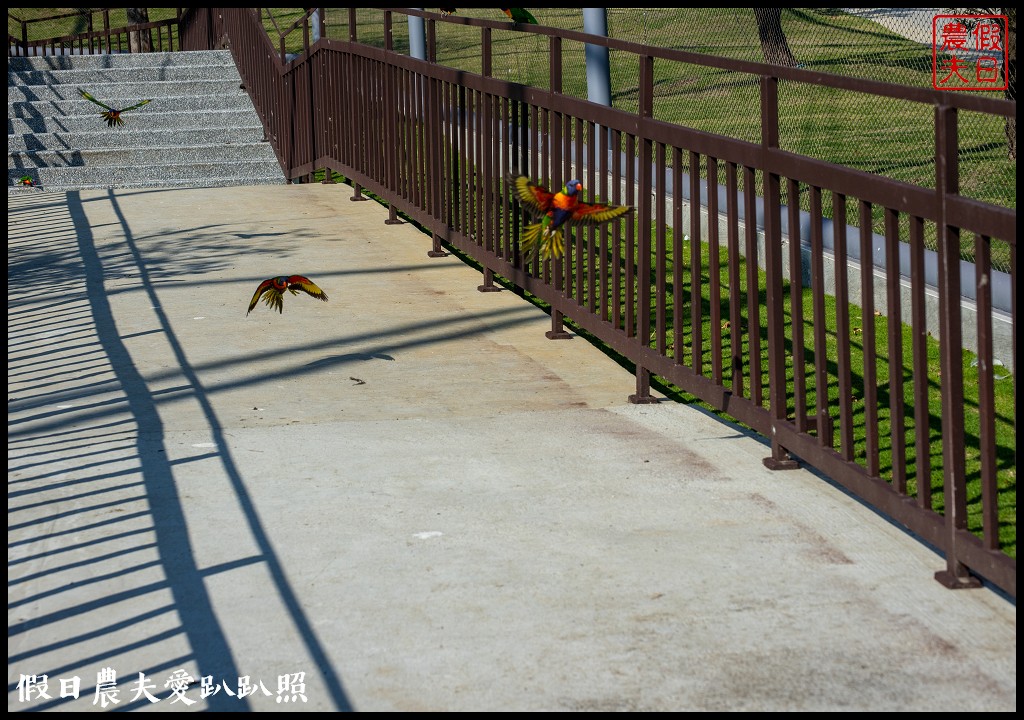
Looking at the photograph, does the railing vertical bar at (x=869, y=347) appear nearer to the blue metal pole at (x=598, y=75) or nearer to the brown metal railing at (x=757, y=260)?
the brown metal railing at (x=757, y=260)

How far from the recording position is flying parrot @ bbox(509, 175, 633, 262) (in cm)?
571

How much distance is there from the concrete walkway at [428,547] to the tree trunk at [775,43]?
4.65 meters

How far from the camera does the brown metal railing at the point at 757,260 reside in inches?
149

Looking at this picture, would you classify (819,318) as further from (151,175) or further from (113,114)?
(113,114)

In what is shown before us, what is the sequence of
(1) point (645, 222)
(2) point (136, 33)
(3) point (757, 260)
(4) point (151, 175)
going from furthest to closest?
1. (2) point (136, 33)
2. (4) point (151, 175)
3. (3) point (757, 260)
4. (1) point (645, 222)

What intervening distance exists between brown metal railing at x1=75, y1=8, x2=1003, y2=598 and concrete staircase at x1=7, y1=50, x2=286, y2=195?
549 centimetres

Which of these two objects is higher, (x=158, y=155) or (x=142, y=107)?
(x=142, y=107)

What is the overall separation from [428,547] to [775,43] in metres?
7.77

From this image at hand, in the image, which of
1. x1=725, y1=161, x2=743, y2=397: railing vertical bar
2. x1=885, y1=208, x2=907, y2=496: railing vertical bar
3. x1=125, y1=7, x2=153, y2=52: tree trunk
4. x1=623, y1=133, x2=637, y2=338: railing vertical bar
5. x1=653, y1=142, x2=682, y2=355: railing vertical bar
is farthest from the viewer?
x1=125, y1=7, x2=153, y2=52: tree trunk

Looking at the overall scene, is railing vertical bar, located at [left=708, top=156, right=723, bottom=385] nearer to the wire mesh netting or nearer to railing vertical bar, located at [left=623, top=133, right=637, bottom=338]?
railing vertical bar, located at [left=623, top=133, right=637, bottom=338]

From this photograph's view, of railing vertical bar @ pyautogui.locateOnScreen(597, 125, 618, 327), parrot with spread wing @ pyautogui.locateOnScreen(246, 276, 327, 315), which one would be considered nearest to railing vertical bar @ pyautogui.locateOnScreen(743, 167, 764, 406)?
railing vertical bar @ pyautogui.locateOnScreen(597, 125, 618, 327)

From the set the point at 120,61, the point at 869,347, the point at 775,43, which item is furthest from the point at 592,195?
the point at 120,61

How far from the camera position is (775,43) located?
1084 centimetres

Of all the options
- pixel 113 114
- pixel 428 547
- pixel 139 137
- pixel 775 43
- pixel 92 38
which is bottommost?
pixel 428 547
